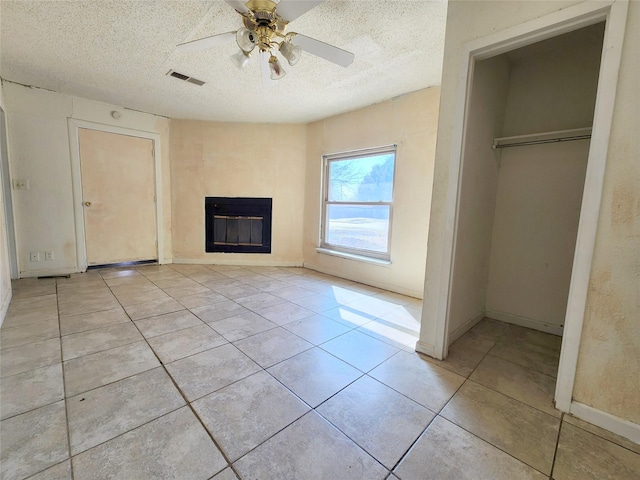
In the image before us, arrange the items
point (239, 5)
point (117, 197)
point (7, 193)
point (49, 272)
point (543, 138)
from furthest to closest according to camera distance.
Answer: point (117, 197) < point (49, 272) < point (7, 193) < point (543, 138) < point (239, 5)

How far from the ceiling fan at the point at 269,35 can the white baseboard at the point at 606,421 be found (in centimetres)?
264

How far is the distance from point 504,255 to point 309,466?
254 centimetres

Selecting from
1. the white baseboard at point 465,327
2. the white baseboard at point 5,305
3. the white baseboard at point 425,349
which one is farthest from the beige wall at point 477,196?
the white baseboard at point 5,305

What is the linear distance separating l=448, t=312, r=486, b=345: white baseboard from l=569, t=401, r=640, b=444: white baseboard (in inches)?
31.6

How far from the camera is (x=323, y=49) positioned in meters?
2.00

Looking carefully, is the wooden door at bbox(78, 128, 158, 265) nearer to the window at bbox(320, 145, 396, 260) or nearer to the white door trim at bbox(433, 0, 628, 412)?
the window at bbox(320, 145, 396, 260)

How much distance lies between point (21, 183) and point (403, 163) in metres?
4.91

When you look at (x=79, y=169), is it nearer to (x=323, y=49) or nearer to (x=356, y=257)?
(x=323, y=49)

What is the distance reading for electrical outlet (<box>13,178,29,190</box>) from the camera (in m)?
3.44

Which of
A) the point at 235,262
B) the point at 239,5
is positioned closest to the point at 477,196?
the point at 239,5

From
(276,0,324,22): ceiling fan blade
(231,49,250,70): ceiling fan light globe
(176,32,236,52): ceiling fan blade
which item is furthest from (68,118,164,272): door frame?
(276,0,324,22): ceiling fan blade

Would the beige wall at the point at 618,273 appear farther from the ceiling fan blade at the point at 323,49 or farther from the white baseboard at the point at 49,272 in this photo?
the white baseboard at the point at 49,272

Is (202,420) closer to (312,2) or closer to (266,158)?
(312,2)

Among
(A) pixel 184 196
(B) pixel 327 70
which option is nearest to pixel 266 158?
(A) pixel 184 196
